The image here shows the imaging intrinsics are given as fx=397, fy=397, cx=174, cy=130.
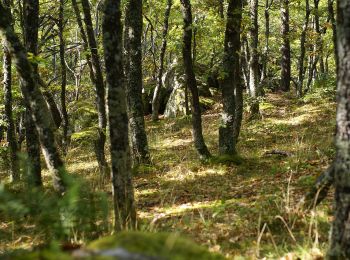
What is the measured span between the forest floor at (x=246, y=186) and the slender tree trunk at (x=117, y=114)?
39cm

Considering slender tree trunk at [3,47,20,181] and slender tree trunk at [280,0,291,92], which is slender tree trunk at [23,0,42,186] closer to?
slender tree trunk at [3,47,20,181]

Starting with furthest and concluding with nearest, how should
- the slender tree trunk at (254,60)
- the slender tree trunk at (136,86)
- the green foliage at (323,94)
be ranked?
the green foliage at (323,94) → the slender tree trunk at (254,60) → the slender tree trunk at (136,86)

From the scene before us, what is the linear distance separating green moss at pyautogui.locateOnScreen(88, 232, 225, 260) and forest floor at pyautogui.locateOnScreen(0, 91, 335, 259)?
156cm

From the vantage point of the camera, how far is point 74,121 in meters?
21.1

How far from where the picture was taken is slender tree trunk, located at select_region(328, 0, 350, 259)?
10.6ft

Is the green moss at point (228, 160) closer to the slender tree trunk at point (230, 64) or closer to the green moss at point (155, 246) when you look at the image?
the slender tree trunk at point (230, 64)

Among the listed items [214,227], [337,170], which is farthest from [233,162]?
[337,170]

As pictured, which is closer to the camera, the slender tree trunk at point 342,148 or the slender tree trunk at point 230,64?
the slender tree trunk at point 342,148

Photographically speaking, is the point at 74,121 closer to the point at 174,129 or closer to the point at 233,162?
the point at 174,129

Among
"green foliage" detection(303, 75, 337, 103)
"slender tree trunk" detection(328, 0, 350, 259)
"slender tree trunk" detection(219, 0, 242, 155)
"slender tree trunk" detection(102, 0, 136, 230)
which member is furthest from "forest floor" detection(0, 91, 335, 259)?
"slender tree trunk" detection(219, 0, 242, 155)

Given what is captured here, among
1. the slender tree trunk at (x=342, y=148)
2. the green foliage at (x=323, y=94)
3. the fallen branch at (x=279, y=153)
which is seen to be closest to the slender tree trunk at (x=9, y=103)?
the fallen branch at (x=279, y=153)

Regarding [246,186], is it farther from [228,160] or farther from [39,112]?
[39,112]

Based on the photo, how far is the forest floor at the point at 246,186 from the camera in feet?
15.7

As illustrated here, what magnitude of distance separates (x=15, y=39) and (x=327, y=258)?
505 centimetres
